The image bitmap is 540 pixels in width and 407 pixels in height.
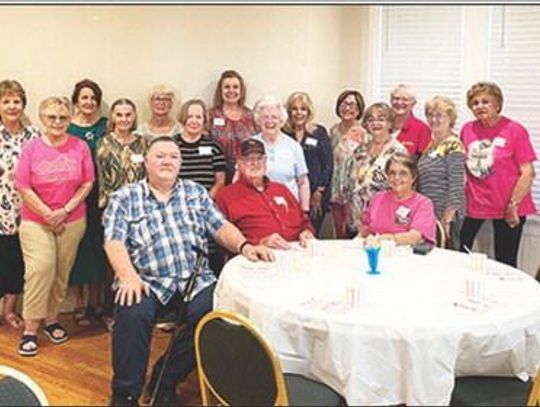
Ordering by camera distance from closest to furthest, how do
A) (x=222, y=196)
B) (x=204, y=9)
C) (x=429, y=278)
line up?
(x=429, y=278), (x=222, y=196), (x=204, y=9)

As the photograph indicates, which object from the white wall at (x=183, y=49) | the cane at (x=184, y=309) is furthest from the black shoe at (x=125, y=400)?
the white wall at (x=183, y=49)

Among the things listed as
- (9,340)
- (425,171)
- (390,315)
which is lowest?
(9,340)

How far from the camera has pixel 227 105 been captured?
4957mm

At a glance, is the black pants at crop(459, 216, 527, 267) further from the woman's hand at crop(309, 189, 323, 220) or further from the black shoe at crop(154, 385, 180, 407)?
the black shoe at crop(154, 385, 180, 407)

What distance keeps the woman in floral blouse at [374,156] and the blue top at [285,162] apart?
0.34m

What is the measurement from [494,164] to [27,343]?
2829mm

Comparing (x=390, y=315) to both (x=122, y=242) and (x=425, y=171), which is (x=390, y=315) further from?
(x=425, y=171)

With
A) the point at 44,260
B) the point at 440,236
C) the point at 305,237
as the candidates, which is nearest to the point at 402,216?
the point at 440,236

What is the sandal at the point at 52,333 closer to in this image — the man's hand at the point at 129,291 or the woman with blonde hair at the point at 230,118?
the man's hand at the point at 129,291

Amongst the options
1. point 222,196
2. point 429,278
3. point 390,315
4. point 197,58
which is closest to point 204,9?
point 197,58

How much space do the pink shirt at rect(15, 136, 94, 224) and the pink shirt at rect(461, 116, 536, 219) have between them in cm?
224

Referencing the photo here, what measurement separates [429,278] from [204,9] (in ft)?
9.08

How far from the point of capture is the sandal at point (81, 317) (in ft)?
15.6

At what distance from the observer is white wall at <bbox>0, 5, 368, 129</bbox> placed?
4.75 meters
